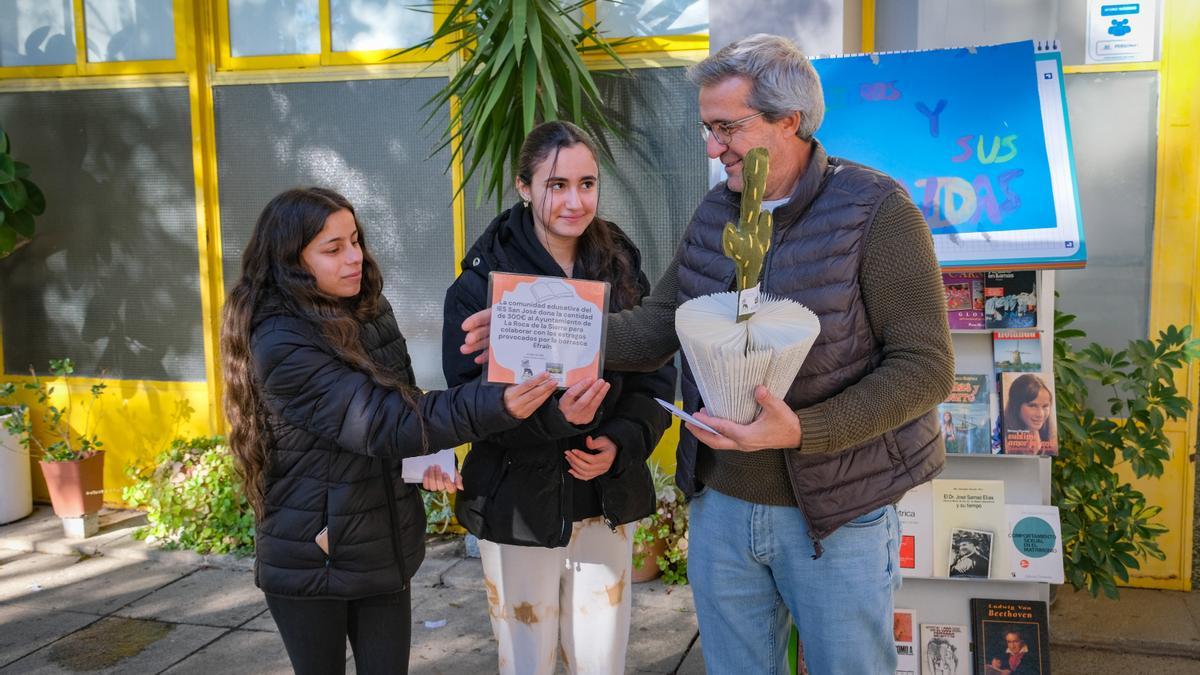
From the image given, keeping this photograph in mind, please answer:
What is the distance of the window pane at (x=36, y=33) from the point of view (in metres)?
5.45

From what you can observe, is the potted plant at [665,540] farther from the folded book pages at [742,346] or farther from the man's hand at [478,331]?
the folded book pages at [742,346]

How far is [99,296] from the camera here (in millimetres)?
5574

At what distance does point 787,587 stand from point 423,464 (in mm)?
996

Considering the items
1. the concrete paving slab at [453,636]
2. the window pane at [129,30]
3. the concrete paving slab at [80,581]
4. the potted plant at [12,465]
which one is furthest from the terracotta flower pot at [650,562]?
the window pane at [129,30]

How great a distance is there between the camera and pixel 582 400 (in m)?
2.22

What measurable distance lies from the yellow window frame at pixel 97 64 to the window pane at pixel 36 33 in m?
0.04

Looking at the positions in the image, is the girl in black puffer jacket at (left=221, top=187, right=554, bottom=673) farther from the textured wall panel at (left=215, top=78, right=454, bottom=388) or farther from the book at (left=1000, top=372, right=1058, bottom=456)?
the textured wall panel at (left=215, top=78, right=454, bottom=388)

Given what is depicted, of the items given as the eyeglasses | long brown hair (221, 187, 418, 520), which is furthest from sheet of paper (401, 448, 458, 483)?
the eyeglasses

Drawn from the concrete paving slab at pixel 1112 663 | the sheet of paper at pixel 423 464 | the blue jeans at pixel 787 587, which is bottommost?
the concrete paving slab at pixel 1112 663

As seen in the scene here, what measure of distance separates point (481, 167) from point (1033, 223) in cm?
253

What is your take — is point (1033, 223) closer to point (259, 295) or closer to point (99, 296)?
point (259, 295)

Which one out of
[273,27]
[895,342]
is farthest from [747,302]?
[273,27]

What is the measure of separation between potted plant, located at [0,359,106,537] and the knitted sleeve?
4.53 m

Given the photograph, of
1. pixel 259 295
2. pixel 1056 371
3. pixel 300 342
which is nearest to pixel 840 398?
pixel 300 342
